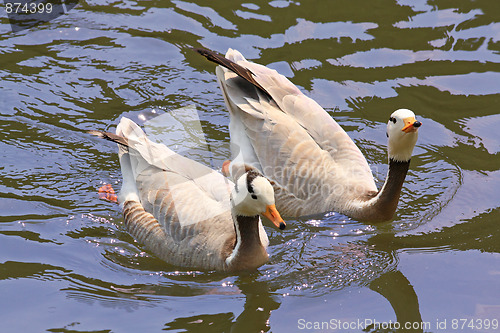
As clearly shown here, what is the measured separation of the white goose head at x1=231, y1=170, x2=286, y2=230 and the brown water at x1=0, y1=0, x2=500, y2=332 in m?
0.83

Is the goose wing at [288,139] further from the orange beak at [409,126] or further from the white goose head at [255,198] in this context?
the white goose head at [255,198]

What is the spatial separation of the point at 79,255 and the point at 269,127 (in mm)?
2890

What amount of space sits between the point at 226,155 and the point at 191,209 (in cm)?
220

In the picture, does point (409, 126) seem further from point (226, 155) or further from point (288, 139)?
point (226, 155)

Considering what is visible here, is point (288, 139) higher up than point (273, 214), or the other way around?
point (288, 139)

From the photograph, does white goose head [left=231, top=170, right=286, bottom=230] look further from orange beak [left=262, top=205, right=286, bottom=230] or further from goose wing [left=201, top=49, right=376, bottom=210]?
goose wing [left=201, top=49, right=376, bottom=210]

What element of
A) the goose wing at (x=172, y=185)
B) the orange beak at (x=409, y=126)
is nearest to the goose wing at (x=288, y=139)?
the goose wing at (x=172, y=185)

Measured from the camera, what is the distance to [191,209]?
8.20 m

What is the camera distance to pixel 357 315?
7.31 meters

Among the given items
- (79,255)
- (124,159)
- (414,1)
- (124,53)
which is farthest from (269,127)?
(414,1)

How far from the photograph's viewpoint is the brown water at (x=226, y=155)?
7.42 metres

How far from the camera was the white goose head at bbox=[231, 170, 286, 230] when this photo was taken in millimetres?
7367

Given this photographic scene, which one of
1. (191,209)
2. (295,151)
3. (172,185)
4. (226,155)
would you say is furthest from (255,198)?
(226,155)

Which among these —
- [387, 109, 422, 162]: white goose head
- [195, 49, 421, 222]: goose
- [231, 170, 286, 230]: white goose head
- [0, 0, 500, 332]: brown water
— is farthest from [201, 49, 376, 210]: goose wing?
[231, 170, 286, 230]: white goose head
